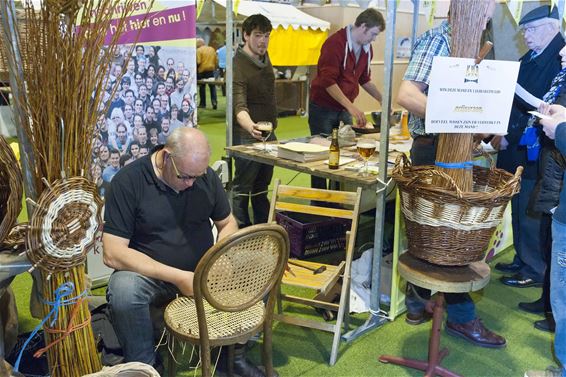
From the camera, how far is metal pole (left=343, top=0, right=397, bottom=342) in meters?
2.28

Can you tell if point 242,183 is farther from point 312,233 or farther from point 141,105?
point 141,105

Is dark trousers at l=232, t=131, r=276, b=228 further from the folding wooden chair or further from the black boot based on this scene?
the black boot

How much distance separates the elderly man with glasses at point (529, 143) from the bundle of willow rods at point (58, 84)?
2402 mm

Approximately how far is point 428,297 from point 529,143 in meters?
1.07

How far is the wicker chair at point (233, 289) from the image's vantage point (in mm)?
1642

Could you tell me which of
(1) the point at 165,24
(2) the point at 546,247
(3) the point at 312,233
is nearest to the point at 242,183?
(3) the point at 312,233

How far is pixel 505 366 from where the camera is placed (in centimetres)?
241

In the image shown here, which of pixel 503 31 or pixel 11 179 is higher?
pixel 503 31

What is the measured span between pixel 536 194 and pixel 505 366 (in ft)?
3.14

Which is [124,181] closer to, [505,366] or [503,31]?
[505,366]

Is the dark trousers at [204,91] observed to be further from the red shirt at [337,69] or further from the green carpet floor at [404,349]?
the green carpet floor at [404,349]

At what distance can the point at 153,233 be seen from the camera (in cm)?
212

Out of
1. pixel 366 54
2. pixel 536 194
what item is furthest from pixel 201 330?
pixel 366 54

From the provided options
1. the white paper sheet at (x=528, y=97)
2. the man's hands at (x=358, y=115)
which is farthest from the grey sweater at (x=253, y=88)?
the white paper sheet at (x=528, y=97)
